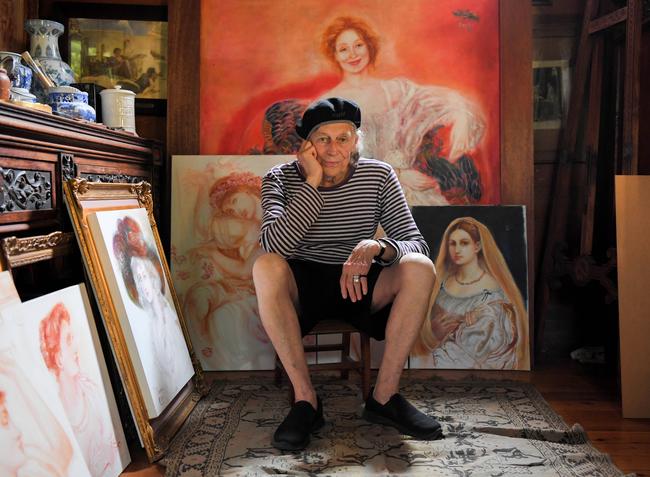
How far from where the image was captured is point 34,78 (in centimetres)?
228

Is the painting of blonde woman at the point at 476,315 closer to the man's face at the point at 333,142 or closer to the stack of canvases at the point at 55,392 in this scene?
the man's face at the point at 333,142

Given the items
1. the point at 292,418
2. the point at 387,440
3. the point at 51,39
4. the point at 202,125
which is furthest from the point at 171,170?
the point at 387,440

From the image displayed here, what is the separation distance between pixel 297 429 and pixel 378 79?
173cm

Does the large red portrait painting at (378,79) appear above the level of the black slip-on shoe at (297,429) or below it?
above

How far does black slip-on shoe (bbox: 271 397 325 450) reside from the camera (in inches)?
77.0

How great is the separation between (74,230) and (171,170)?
1025 millimetres

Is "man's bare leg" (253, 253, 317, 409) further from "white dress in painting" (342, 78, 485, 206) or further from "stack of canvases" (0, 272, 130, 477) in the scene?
"white dress in painting" (342, 78, 485, 206)

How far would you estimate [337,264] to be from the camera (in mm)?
2277

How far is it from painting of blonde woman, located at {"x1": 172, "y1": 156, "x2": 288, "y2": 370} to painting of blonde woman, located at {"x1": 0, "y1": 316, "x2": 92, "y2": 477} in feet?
4.45

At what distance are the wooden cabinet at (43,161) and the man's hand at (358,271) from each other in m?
0.95

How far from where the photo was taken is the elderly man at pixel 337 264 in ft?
6.72

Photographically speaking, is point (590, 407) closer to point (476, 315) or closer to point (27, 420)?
point (476, 315)

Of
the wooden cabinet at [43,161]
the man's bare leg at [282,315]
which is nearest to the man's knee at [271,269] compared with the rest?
the man's bare leg at [282,315]

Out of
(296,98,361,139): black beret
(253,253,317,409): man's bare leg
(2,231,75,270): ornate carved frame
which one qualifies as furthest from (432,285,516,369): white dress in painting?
(2,231,75,270): ornate carved frame
